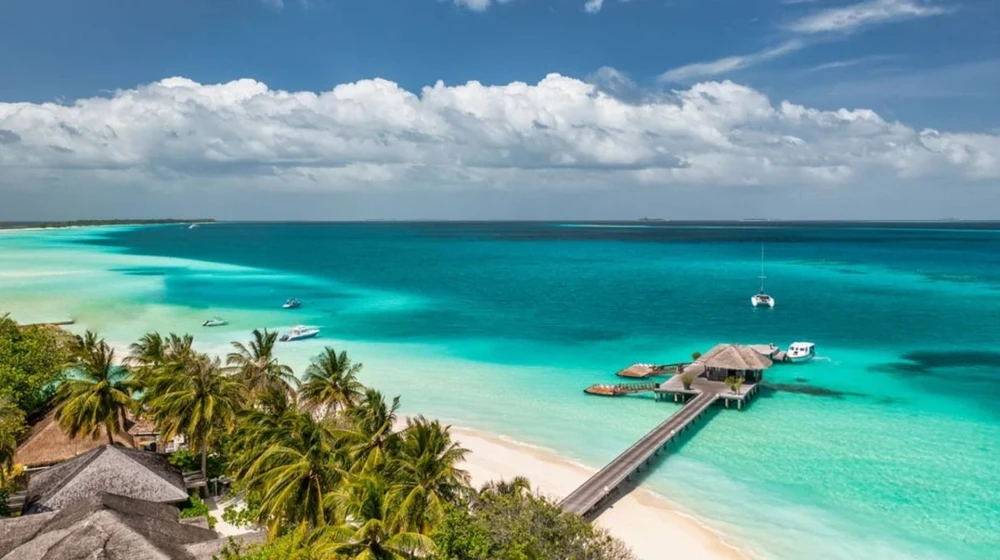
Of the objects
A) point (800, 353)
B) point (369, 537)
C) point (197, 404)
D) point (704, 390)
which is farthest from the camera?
point (800, 353)

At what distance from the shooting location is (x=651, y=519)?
2205cm

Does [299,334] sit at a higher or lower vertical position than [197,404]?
lower

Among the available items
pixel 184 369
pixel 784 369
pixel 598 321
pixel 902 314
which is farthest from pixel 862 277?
pixel 184 369

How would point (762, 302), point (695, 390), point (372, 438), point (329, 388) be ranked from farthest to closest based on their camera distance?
point (762, 302)
point (695, 390)
point (329, 388)
point (372, 438)

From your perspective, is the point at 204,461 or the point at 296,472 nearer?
the point at 296,472

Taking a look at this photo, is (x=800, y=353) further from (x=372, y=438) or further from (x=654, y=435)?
(x=372, y=438)

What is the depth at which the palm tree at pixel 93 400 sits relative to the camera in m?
23.2

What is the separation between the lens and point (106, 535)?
16.0 m

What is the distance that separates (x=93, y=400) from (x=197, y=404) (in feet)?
13.8

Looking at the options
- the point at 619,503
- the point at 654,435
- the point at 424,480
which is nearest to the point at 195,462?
the point at 424,480

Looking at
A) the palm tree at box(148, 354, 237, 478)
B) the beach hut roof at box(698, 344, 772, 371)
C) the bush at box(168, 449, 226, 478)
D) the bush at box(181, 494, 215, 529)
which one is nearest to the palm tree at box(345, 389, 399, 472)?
the bush at box(181, 494, 215, 529)

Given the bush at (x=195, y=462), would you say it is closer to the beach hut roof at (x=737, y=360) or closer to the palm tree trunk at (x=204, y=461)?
the palm tree trunk at (x=204, y=461)

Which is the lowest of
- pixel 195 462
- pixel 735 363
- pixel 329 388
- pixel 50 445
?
pixel 195 462

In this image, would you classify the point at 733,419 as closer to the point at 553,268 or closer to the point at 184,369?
the point at 184,369
